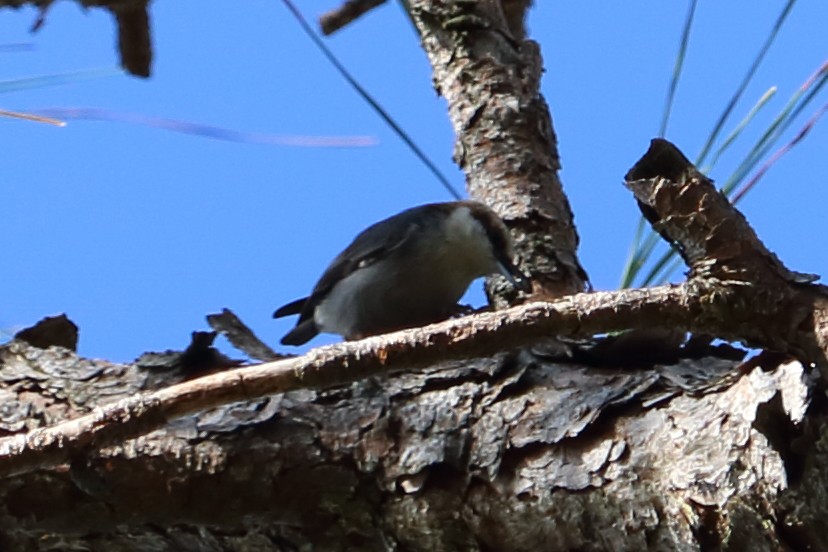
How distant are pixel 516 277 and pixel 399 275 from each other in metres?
0.66

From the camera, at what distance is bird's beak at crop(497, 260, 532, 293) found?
Answer: 7.33 ft

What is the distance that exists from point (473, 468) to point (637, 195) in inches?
15.0

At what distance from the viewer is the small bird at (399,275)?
2811 millimetres

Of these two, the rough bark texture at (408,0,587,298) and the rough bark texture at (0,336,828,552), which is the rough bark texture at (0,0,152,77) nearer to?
the rough bark texture at (408,0,587,298)

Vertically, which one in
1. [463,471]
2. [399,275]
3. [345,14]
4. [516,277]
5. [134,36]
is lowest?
[463,471]

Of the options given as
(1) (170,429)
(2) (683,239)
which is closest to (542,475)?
(2) (683,239)

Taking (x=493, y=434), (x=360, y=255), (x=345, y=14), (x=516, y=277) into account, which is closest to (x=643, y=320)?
(x=493, y=434)

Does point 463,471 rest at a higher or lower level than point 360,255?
lower

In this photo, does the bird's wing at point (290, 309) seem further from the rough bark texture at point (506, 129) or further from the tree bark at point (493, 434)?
the tree bark at point (493, 434)

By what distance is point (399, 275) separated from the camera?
2.91m

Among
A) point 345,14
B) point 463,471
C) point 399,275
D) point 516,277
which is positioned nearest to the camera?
point 463,471

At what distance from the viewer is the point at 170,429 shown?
1412mm

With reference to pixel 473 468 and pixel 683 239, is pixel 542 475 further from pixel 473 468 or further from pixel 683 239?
pixel 683 239

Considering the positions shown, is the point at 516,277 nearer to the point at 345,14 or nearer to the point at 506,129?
the point at 506,129
